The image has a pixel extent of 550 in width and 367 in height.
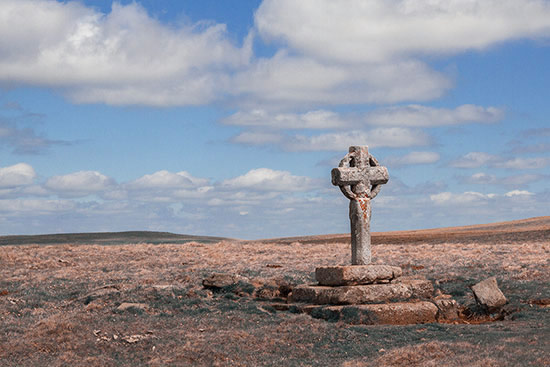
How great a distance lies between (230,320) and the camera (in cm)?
1506

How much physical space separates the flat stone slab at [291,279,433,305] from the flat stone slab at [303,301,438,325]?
45cm

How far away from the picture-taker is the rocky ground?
12.1m

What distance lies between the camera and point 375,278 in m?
16.4

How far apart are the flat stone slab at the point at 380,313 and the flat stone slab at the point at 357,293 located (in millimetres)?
454

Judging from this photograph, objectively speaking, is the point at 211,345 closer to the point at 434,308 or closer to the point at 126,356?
the point at 126,356

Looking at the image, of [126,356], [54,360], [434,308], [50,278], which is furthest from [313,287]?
[50,278]

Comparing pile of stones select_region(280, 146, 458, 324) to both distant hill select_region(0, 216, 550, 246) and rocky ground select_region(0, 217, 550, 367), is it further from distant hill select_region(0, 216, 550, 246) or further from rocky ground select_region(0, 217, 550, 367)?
distant hill select_region(0, 216, 550, 246)

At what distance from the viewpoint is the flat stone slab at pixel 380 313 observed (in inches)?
585

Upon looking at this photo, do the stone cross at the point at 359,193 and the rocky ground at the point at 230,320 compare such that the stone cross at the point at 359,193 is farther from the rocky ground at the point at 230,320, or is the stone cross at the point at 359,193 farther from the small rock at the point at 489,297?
the small rock at the point at 489,297

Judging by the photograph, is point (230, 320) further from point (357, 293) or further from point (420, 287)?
point (420, 287)

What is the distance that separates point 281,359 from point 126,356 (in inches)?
121

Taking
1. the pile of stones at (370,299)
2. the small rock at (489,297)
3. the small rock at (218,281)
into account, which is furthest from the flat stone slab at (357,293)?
the small rock at (218,281)

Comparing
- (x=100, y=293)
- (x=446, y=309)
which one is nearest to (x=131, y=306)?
(x=100, y=293)

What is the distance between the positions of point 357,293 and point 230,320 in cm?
324
